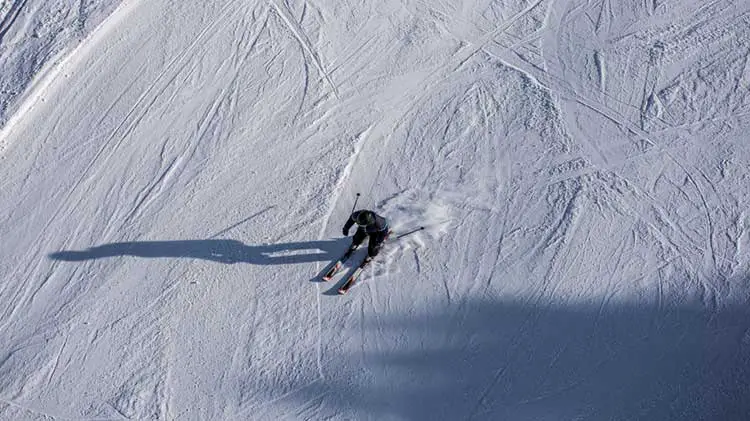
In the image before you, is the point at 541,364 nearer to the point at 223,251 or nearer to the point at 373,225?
the point at 373,225

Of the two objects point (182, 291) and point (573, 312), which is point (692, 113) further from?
point (182, 291)

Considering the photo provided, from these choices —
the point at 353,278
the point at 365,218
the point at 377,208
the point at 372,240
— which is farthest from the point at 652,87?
the point at 353,278

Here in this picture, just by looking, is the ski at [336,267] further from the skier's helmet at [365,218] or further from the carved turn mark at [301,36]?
→ the carved turn mark at [301,36]

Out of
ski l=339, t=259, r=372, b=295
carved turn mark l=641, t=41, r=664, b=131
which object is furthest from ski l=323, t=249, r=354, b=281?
carved turn mark l=641, t=41, r=664, b=131

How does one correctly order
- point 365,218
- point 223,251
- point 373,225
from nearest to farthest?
point 365,218 < point 373,225 < point 223,251

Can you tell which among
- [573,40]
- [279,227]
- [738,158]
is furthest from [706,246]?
[279,227]

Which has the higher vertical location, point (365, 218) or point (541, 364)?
point (365, 218)

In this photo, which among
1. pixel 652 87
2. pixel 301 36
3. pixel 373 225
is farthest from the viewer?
pixel 301 36

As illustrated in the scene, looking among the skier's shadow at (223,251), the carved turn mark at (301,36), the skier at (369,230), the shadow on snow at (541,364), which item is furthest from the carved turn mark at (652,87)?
the skier's shadow at (223,251)
